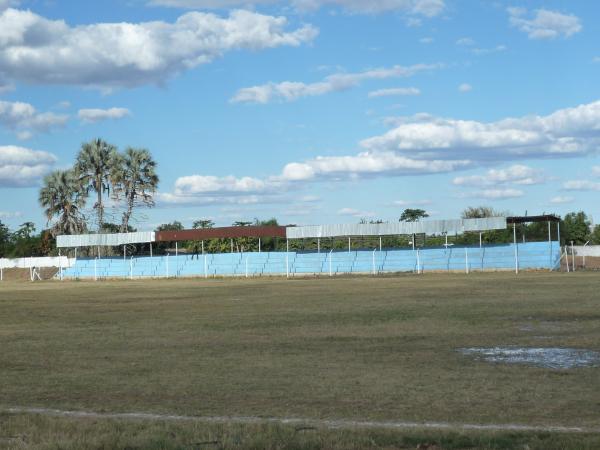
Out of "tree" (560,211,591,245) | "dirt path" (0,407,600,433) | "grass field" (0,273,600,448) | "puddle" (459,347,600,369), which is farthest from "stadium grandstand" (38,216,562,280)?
"dirt path" (0,407,600,433)

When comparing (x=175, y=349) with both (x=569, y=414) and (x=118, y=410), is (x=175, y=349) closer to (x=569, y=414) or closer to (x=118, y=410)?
(x=118, y=410)

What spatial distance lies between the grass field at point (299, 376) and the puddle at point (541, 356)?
531 mm

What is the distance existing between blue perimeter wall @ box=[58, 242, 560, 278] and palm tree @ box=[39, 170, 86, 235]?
8.78m

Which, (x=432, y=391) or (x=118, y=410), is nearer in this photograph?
(x=118, y=410)

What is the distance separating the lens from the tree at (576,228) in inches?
4245

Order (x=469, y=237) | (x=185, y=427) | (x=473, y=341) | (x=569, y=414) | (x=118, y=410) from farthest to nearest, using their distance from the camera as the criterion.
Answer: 1. (x=469, y=237)
2. (x=473, y=341)
3. (x=118, y=410)
4. (x=569, y=414)
5. (x=185, y=427)

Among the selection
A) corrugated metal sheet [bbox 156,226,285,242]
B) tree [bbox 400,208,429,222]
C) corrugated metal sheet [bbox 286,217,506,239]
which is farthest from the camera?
tree [bbox 400,208,429,222]

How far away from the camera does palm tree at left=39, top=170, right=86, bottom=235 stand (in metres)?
104

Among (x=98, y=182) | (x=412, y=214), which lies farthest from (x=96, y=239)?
(x=412, y=214)

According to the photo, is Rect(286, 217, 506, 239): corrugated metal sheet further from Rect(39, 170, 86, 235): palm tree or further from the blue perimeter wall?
Rect(39, 170, 86, 235): palm tree

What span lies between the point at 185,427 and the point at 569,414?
4835 mm

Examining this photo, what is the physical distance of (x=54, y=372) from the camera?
52.6 ft

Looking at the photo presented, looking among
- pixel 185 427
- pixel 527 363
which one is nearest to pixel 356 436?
pixel 185 427

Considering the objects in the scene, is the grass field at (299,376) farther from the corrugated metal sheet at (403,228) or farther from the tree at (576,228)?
the tree at (576,228)
